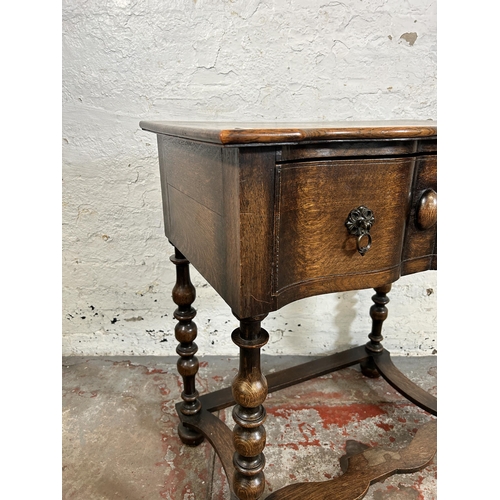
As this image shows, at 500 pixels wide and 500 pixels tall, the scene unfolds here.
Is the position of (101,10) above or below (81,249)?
above

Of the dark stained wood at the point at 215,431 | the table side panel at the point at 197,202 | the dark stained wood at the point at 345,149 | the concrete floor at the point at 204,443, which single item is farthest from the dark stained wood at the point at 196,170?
the concrete floor at the point at 204,443

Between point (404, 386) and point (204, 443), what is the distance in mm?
742

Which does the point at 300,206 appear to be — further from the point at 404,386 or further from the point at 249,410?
the point at 404,386

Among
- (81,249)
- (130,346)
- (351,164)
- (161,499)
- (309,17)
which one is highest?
(309,17)

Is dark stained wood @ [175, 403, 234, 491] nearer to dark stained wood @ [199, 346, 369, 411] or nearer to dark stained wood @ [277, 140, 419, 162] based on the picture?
dark stained wood @ [199, 346, 369, 411]

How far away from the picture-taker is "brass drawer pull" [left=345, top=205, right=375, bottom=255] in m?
0.84

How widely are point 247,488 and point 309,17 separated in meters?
1.51

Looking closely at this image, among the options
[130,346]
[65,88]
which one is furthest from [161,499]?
[65,88]

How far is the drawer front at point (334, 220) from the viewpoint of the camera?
0.79m

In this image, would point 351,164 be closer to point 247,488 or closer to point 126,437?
point 247,488

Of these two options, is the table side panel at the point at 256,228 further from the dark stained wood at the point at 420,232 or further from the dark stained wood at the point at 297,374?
the dark stained wood at the point at 297,374

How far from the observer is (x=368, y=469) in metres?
1.23

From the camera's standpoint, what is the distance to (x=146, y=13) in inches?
60.9

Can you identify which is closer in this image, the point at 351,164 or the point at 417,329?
the point at 351,164
